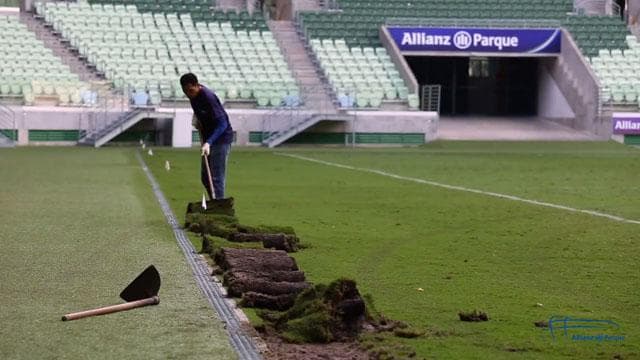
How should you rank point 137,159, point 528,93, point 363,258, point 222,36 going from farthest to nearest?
point 528,93 → point 222,36 → point 137,159 → point 363,258

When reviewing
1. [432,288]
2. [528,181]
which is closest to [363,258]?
[432,288]

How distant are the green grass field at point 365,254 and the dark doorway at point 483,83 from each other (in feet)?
83.3

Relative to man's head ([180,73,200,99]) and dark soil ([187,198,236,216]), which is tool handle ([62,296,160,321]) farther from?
dark soil ([187,198,236,216])

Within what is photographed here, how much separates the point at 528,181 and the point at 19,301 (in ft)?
52.9

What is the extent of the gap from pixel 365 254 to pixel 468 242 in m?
1.61

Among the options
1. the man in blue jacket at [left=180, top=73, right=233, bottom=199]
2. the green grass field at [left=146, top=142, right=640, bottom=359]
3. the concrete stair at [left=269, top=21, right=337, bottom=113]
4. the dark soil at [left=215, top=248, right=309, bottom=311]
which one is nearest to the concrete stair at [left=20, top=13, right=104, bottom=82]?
the concrete stair at [left=269, top=21, right=337, bottom=113]

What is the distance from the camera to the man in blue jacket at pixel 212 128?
Result: 42.6 ft

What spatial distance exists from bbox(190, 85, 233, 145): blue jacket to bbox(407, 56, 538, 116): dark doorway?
37066 mm

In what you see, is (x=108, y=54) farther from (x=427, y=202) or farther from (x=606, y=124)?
(x=427, y=202)

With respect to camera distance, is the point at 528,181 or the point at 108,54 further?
the point at 108,54

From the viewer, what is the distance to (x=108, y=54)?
42.3m

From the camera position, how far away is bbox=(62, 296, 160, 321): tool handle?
7.27 metres

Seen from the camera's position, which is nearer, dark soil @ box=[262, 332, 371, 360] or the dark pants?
dark soil @ box=[262, 332, 371, 360]
